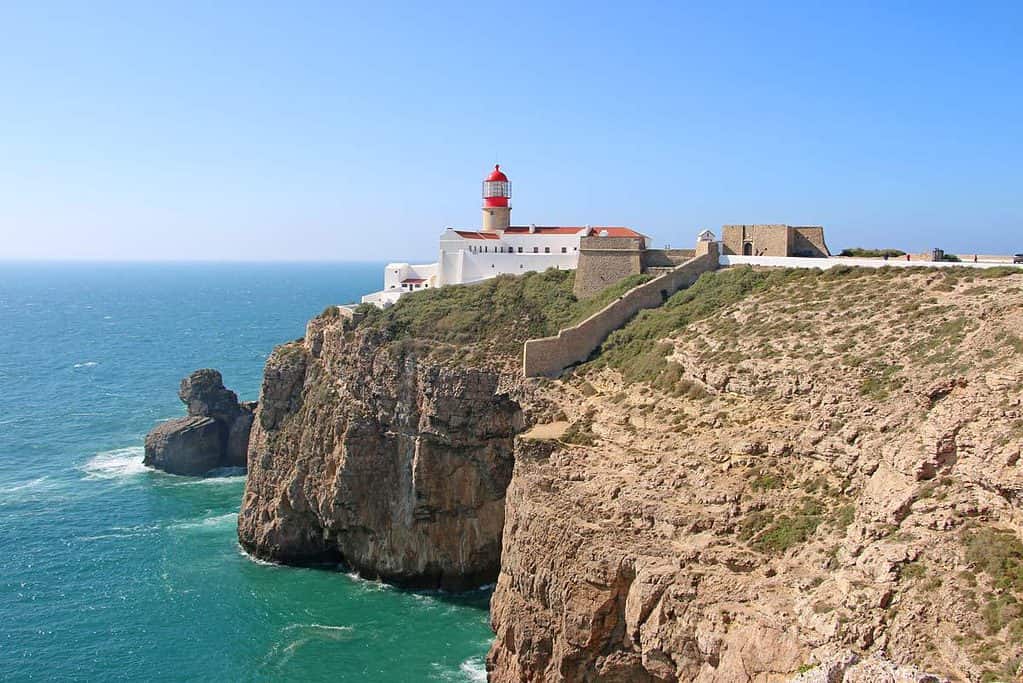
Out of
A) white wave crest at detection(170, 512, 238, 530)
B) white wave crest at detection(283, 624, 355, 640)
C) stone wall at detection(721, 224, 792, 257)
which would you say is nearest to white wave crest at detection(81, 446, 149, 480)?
white wave crest at detection(170, 512, 238, 530)

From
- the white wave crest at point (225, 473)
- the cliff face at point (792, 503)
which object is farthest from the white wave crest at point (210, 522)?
the cliff face at point (792, 503)

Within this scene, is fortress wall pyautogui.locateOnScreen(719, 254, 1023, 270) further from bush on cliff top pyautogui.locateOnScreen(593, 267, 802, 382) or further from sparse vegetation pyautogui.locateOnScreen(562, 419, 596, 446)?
sparse vegetation pyautogui.locateOnScreen(562, 419, 596, 446)

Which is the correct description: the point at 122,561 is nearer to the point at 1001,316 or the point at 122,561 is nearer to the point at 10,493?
the point at 10,493

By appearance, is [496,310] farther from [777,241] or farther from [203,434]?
[203,434]

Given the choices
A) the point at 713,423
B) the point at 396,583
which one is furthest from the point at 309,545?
the point at 713,423

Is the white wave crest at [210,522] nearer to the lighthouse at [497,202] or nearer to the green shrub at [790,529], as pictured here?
the lighthouse at [497,202]
